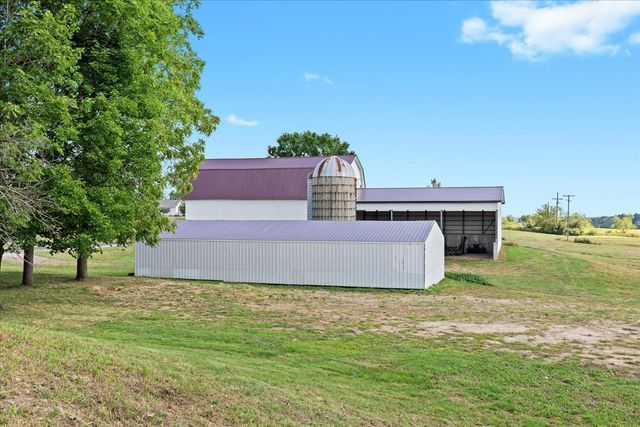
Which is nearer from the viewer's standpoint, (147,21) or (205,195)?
(147,21)

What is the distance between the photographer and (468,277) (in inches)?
1353

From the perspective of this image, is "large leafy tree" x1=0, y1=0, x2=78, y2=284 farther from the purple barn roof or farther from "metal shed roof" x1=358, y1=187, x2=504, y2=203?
"metal shed roof" x1=358, y1=187, x2=504, y2=203

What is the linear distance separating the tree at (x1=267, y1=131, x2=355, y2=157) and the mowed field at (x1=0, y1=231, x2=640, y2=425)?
54.6 metres

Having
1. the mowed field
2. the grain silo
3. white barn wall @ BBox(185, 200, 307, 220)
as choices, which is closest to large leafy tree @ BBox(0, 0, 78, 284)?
the mowed field

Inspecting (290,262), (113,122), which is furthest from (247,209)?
(113,122)

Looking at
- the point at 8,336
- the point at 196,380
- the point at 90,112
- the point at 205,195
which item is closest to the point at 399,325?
the point at 196,380

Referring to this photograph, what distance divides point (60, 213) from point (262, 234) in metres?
12.8

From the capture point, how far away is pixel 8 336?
361 inches

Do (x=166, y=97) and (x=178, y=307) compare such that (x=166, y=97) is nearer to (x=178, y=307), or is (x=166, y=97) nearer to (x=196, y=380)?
(x=178, y=307)

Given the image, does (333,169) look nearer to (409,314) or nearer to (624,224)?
(409,314)

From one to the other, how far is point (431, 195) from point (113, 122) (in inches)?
1379

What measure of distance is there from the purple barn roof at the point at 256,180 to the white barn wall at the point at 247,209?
39cm

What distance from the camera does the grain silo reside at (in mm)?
39094

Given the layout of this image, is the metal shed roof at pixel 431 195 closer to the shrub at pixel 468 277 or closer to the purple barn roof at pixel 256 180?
the purple barn roof at pixel 256 180
